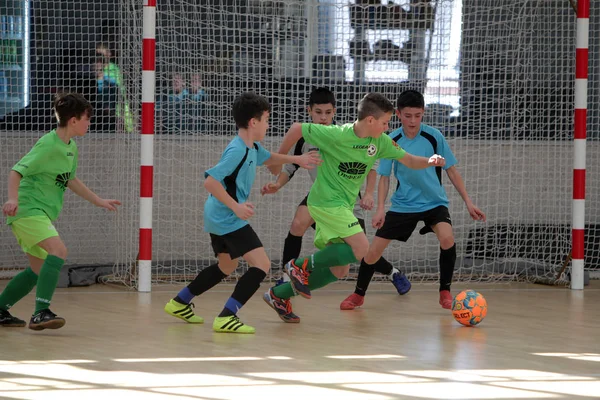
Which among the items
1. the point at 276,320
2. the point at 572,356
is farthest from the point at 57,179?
the point at 572,356

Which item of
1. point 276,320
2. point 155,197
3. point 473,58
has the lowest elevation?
point 276,320

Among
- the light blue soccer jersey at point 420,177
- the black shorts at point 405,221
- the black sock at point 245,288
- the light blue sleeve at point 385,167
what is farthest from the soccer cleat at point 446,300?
the black sock at point 245,288

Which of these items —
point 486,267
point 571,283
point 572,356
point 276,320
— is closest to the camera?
point 572,356

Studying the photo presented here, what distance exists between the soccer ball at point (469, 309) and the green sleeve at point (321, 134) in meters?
1.11

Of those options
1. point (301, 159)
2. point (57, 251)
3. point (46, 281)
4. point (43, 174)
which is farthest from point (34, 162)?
point (301, 159)

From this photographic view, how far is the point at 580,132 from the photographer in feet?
22.4

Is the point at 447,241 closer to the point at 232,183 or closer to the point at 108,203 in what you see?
the point at 232,183

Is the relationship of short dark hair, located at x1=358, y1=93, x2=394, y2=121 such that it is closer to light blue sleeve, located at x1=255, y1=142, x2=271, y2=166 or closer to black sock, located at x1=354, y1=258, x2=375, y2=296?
light blue sleeve, located at x1=255, y1=142, x2=271, y2=166

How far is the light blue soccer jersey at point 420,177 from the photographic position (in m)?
5.63

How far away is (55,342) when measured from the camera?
14.2 feet

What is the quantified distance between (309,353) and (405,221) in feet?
5.82

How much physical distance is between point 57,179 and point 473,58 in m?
4.10

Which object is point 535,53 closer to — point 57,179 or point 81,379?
point 57,179

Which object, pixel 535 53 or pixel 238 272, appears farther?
pixel 535 53
